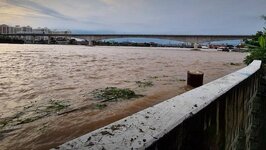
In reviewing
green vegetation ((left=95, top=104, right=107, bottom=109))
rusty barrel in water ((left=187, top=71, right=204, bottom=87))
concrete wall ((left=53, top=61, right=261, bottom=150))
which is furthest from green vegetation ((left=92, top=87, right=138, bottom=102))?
concrete wall ((left=53, top=61, right=261, bottom=150))

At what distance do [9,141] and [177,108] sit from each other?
124 inches

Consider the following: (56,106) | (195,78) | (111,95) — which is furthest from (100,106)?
(195,78)

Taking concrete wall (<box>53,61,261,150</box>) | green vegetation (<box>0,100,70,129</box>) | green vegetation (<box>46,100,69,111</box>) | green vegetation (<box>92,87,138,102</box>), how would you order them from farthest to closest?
green vegetation (<box>92,87,138,102</box>)
green vegetation (<box>46,100,69,111</box>)
green vegetation (<box>0,100,70,129</box>)
concrete wall (<box>53,61,261,150</box>)

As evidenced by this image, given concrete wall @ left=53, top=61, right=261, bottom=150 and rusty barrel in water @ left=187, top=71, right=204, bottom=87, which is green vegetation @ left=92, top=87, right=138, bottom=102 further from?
concrete wall @ left=53, top=61, right=261, bottom=150

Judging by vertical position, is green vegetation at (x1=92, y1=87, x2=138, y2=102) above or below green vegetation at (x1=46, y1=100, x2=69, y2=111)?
above

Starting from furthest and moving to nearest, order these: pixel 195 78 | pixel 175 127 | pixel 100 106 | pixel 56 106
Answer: pixel 195 78, pixel 100 106, pixel 56 106, pixel 175 127

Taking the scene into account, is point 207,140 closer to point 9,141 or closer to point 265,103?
point 9,141

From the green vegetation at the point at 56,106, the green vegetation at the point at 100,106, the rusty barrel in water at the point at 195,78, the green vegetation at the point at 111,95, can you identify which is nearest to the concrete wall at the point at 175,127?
the green vegetation at the point at 100,106

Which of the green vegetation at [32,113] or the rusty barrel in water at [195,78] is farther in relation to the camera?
the rusty barrel in water at [195,78]

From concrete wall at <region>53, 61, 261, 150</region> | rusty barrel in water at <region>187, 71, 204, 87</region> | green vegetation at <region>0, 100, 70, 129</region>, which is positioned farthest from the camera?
rusty barrel in water at <region>187, 71, 204, 87</region>

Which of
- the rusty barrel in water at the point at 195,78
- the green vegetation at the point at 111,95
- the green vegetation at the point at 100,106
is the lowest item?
the green vegetation at the point at 100,106

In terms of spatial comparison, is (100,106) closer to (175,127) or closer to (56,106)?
(56,106)

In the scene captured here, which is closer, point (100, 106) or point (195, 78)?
point (100, 106)

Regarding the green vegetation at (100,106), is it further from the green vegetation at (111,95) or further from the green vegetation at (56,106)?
the green vegetation at (56,106)
